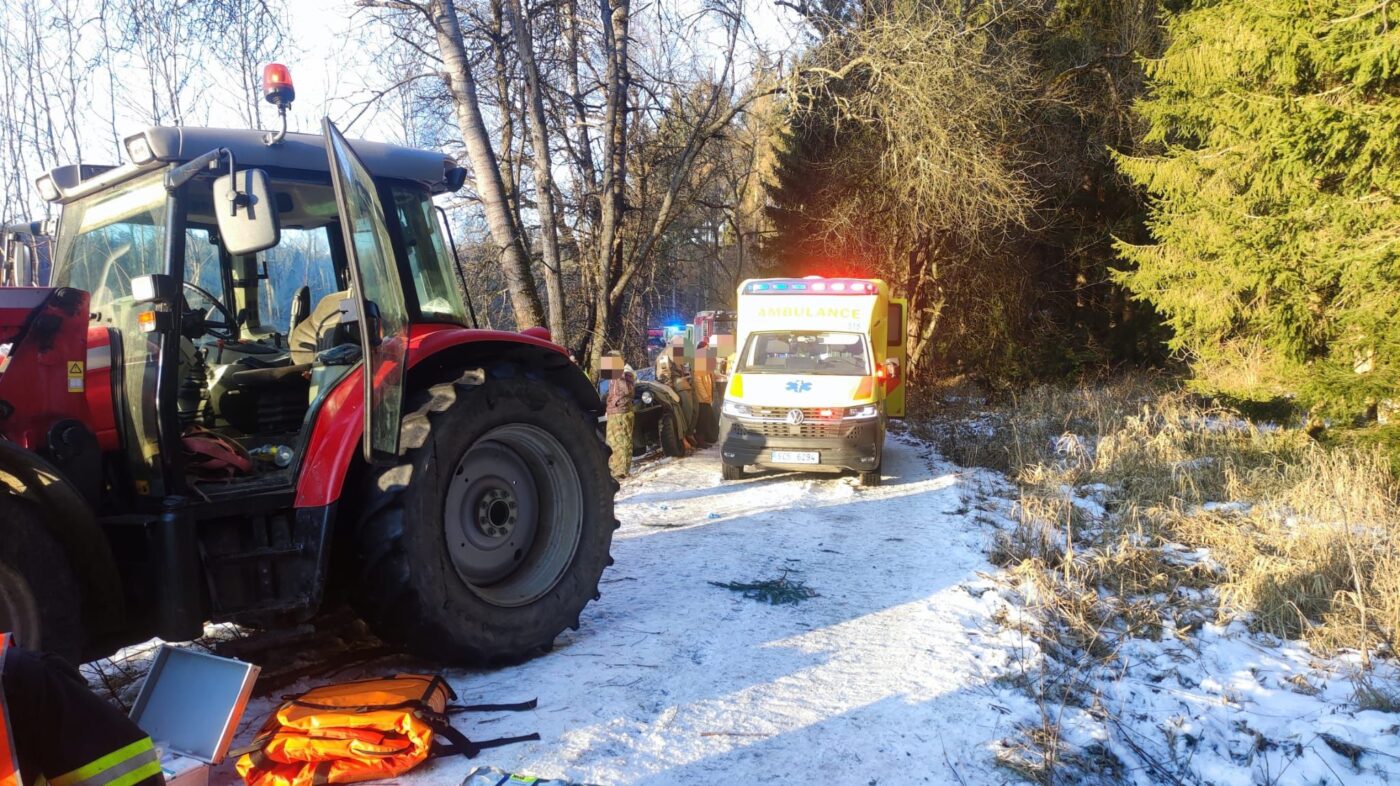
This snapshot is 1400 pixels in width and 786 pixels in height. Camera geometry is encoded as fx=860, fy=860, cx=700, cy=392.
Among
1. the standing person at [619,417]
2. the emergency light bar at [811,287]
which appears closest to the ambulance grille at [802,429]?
the standing person at [619,417]

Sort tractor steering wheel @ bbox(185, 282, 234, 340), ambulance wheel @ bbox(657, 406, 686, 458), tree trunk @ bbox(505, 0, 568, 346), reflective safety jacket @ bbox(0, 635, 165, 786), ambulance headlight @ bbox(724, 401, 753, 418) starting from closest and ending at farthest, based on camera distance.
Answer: reflective safety jacket @ bbox(0, 635, 165, 786)
tractor steering wheel @ bbox(185, 282, 234, 340)
ambulance headlight @ bbox(724, 401, 753, 418)
tree trunk @ bbox(505, 0, 568, 346)
ambulance wheel @ bbox(657, 406, 686, 458)

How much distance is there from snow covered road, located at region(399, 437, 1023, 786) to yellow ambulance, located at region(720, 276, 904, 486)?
7.43 ft

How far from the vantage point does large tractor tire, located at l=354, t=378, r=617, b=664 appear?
356 centimetres

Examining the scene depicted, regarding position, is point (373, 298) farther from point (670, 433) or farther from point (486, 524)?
point (670, 433)

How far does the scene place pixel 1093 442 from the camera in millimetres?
11086

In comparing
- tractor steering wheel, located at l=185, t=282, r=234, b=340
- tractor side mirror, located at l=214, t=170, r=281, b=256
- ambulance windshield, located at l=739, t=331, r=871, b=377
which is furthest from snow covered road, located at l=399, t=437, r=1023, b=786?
ambulance windshield, located at l=739, t=331, r=871, b=377

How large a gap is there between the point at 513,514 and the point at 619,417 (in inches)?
240

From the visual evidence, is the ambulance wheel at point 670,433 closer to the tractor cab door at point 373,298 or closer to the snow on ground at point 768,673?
the snow on ground at point 768,673

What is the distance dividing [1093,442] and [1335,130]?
4.35 m

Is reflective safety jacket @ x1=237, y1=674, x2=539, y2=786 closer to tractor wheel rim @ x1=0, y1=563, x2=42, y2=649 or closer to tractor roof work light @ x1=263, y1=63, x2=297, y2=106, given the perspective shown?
tractor wheel rim @ x1=0, y1=563, x2=42, y2=649

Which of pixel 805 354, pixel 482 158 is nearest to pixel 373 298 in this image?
pixel 482 158

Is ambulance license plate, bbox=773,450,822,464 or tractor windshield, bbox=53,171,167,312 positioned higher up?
tractor windshield, bbox=53,171,167,312

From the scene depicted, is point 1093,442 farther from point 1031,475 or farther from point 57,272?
point 57,272

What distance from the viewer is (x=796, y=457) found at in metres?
9.26
